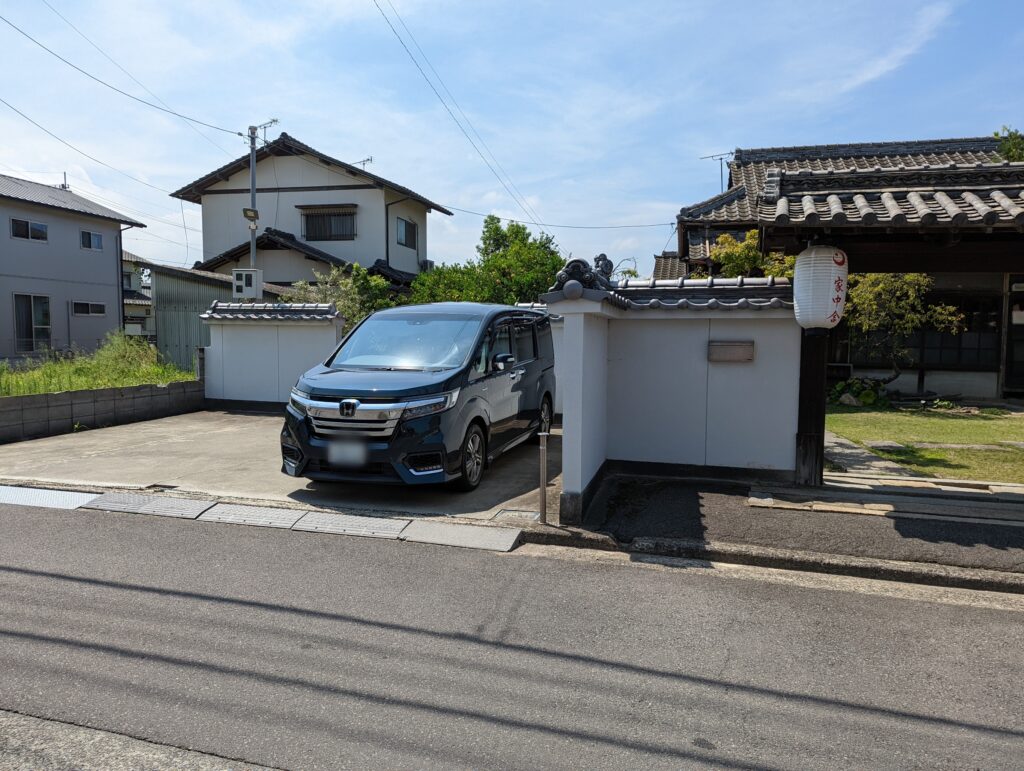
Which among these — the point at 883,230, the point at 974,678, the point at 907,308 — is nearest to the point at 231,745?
the point at 974,678

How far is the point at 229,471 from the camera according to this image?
787 cm

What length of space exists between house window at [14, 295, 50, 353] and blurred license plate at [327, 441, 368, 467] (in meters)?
19.4

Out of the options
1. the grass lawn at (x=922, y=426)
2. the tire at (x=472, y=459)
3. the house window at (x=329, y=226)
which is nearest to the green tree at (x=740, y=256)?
the grass lawn at (x=922, y=426)

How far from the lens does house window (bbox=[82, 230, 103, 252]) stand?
2364 cm

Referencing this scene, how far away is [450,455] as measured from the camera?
661 cm

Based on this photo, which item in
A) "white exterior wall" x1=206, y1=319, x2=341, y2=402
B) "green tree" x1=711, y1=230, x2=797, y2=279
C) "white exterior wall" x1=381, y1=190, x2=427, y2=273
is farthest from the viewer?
"white exterior wall" x1=381, y1=190, x2=427, y2=273

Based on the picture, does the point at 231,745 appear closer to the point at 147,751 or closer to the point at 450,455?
the point at 147,751

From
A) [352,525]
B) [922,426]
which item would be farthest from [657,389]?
[922,426]

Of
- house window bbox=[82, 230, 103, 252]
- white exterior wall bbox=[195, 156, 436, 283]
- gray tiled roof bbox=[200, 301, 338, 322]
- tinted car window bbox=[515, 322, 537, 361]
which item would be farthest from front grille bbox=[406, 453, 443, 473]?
house window bbox=[82, 230, 103, 252]

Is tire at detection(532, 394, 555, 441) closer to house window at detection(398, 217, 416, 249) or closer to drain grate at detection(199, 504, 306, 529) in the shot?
drain grate at detection(199, 504, 306, 529)

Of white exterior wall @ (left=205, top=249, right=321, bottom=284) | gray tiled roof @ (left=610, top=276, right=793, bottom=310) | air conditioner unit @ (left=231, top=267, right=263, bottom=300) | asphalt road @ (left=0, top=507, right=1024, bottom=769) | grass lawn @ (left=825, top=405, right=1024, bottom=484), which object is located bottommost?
asphalt road @ (left=0, top=507, right=1024, bottom=769)

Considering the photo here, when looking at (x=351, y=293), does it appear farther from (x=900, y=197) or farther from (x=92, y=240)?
(x=900, y=197)

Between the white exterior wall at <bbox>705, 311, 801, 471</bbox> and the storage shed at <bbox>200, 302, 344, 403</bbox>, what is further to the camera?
the storage shed at <bbox>200, 302, 344, 403</bbox>

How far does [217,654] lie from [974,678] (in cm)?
398
